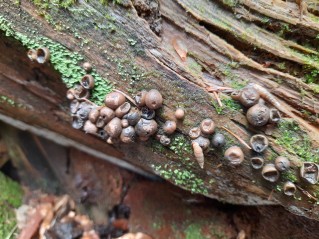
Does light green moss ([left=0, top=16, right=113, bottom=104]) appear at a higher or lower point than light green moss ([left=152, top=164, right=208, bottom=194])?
higher

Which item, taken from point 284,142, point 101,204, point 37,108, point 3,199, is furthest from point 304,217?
point 3,199

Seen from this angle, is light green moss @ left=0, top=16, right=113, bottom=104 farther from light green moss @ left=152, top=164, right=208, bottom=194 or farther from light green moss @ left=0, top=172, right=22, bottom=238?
light green moss @ left=0, top=172, right=22, bottom=238

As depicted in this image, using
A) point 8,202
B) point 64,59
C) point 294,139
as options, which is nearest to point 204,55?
point 294,139

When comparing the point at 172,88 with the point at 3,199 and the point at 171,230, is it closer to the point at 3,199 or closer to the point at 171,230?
the point at 171,230

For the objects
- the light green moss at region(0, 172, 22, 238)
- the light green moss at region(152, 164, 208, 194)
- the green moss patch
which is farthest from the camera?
the light green moss at region(0, 172, 22, 238)

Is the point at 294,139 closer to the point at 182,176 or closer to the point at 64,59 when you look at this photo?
the point at 182,176

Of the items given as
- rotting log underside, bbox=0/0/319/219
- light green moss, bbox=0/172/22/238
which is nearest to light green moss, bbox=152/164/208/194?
rotting log underside, bbox=0/0/319/219

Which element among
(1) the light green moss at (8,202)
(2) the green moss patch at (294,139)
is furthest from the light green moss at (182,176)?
(1) the light green moss at (8,202)

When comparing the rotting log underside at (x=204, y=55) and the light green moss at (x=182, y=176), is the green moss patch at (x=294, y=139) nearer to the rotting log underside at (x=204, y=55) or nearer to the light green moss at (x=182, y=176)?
the rotting log underside at (x=204, y=55)
